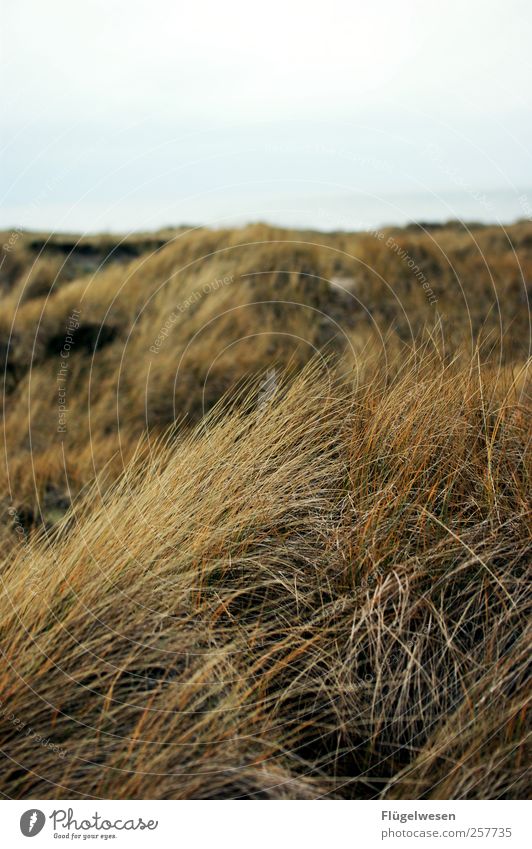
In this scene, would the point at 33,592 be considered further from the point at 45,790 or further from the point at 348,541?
the point at 348,541

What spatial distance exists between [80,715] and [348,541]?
781 mm

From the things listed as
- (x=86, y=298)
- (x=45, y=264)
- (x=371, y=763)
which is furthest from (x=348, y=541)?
(x=45, y=264)

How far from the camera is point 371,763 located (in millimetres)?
1701

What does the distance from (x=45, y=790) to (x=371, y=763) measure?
759 millimetres

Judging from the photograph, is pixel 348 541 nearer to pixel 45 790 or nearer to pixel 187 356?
pixel 45 790

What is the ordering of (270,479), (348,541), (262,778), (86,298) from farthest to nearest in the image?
1. (86,298)
2. (270,479)
3. (348,541)
4. (262,778)

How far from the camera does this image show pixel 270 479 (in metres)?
2.11

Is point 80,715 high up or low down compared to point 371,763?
up

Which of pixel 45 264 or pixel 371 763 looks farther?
pixel 45 264

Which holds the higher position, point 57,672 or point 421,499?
point 421,499
